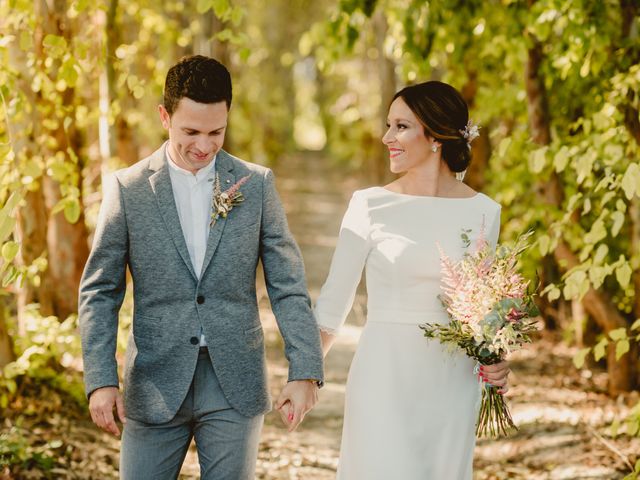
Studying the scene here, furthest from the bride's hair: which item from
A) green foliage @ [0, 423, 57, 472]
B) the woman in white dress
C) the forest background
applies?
green foliage @ [0, 423, 57, 472]

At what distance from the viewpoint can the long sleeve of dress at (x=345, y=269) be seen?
3473 mm

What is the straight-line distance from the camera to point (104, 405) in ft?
9.14

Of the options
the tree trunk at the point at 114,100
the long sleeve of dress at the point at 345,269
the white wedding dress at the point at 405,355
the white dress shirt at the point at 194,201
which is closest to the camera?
the white dress shirt at the point at 194,201

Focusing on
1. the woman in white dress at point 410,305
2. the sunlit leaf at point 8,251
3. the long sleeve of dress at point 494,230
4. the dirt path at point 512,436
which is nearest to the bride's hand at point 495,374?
the woman in white dress at point 410,305

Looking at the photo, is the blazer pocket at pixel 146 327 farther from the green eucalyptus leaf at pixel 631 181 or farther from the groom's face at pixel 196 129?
the green eucalyptus leaf at pixel 631 181

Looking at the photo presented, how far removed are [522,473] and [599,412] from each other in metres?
1.26

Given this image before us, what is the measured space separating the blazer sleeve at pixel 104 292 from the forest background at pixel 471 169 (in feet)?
1.60

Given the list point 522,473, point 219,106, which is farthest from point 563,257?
point 219,106

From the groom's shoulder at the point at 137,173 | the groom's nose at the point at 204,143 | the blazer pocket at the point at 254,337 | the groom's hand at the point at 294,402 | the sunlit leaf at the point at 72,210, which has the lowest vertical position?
the groom's hand at the point at 294,402

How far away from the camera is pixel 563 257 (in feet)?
20.9

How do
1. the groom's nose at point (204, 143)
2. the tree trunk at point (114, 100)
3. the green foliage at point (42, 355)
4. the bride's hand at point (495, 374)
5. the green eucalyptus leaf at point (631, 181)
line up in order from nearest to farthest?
the groom's nose at point (204, 143) < the bride's hand at point (495, 374) < the green eucalyptus leaf at point (631, 181) < the green foliage at point (42, 355) < the tree trunk at point (114, 100)

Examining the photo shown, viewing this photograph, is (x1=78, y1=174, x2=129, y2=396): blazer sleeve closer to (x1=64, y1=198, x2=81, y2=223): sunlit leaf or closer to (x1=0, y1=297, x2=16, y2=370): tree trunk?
(x1=64, y1=198, x2=81, y2=223): sunlit leaf

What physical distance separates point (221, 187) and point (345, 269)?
720mm

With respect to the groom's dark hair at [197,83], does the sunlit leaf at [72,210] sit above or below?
below
